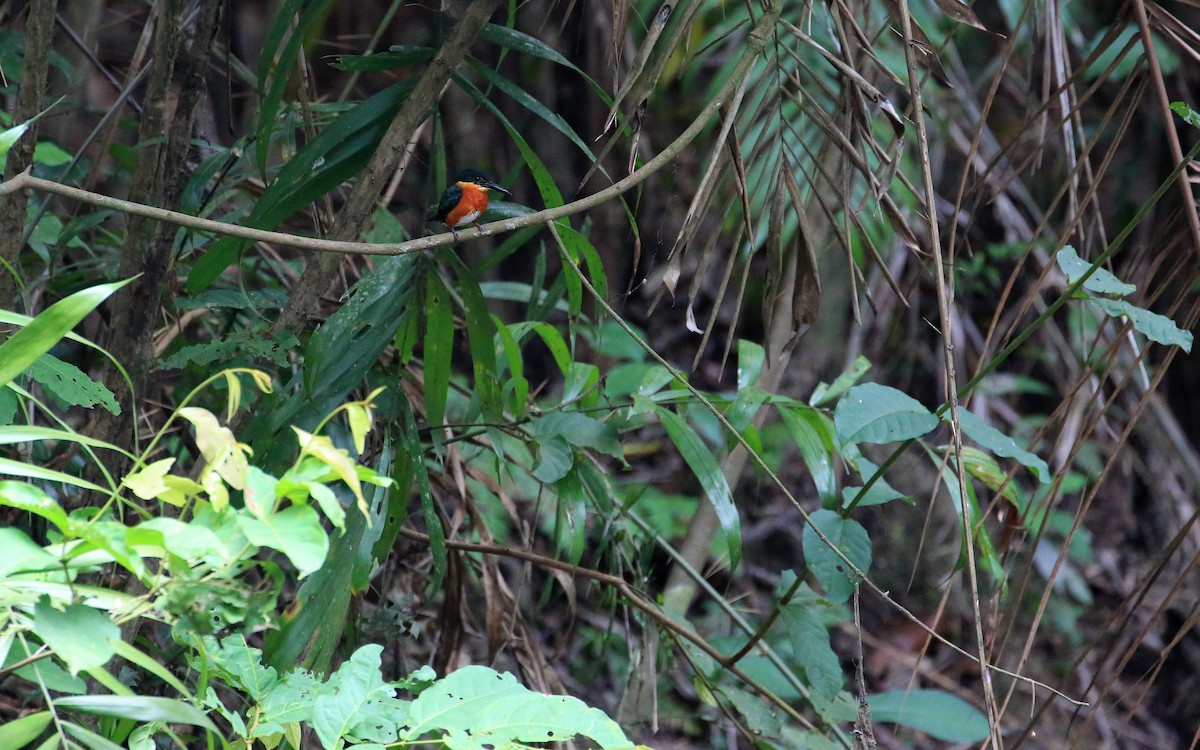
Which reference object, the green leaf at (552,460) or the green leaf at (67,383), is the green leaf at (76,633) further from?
the green leaf at (552,460)

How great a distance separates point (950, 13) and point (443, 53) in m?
0.84

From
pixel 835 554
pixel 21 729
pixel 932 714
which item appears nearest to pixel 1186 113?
pixel 835 554

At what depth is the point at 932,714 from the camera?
2938 millimetres

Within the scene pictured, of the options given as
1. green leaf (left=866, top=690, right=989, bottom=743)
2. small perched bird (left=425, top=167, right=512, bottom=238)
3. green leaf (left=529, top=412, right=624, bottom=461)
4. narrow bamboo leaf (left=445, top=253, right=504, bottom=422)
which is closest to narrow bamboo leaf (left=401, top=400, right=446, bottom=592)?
narrow bamboo leaf (left=445, top=253, right=504, bottom=422)

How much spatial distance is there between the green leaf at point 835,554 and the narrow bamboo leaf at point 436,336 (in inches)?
29.2

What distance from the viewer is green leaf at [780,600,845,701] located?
206 cm

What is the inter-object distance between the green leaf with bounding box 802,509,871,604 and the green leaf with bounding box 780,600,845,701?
9.6 inches

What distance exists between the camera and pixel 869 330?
196 inches

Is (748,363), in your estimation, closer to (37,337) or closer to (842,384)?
(842,384)

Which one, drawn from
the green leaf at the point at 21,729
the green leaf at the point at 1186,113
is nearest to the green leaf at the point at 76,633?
the green leaf at the point at 21,729

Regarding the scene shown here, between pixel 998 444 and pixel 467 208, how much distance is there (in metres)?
1.17

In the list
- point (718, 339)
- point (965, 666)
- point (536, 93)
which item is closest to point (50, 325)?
point (536, 93)

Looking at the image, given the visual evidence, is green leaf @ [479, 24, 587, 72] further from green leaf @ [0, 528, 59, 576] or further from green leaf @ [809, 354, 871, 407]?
green leaf @ [0, 528, 59, 576]

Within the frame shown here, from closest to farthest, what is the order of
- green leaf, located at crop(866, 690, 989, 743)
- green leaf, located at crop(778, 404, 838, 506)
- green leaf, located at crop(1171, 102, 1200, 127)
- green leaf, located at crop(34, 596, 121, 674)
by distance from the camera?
green leaf, located at crop(34, 596, 121, 674) → green leaf, located at crop(1171, 102, 1200, 127) → green leaf, located at crop(778, 404, 838, 506) → green leaf, located at crop(866, 690, 989, 743)
